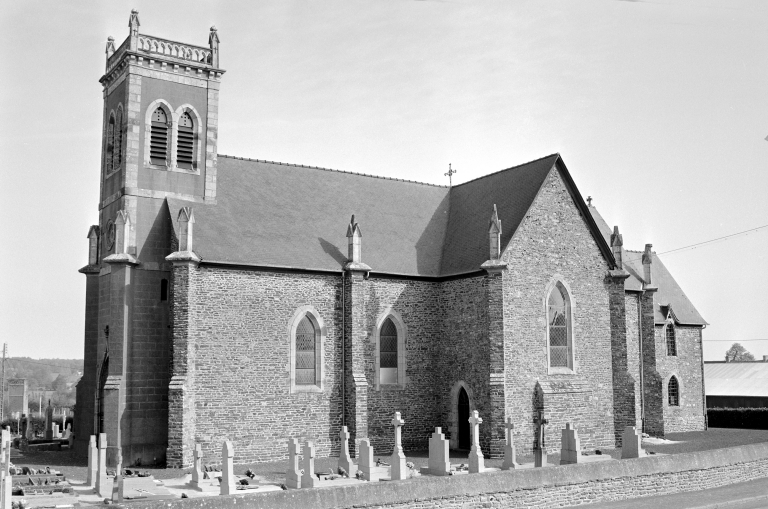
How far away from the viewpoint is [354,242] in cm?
2866

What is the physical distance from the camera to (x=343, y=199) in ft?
105

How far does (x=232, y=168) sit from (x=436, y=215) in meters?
9.17

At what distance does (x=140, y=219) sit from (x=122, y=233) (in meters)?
0.93

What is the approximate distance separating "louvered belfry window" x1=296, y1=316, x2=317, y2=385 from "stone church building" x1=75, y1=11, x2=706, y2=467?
6 centimetres

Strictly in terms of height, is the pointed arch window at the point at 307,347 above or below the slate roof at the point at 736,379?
above

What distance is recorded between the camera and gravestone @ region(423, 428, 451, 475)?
75.3 feet

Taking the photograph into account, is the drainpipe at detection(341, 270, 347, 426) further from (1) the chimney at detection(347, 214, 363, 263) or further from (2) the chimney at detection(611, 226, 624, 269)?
(2) the chimney at detection(611, 226, 624, 269)

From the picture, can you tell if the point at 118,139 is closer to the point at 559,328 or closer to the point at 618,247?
the point at 559,328

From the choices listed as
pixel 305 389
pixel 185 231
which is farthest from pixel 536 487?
pixel 185 231

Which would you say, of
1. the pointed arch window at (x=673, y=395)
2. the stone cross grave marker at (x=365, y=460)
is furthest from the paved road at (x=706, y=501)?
the pointed arch window at (x=673, y=395)

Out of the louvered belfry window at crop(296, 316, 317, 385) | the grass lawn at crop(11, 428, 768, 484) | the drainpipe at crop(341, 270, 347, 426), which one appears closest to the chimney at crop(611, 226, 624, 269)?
the grass lawn at crop(11, 428, 768, 484)

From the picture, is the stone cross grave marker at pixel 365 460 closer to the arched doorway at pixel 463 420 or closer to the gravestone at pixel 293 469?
the gravestone at pixel 293 469

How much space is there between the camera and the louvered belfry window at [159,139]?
2822 cm

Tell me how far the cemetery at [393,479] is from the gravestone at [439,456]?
0.03 meters
